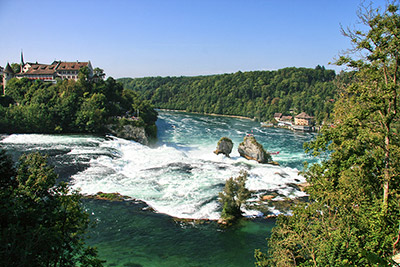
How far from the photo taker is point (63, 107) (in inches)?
2154

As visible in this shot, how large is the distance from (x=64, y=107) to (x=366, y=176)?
54.5 meters

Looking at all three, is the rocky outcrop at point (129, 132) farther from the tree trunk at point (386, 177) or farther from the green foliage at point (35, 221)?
the tree trunk at point (386, 177)

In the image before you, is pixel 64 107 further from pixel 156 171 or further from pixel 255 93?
pixel 255 93

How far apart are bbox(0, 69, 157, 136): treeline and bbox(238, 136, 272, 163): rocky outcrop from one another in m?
21.7

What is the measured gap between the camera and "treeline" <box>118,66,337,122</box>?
11812cm

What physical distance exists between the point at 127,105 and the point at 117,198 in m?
43.9

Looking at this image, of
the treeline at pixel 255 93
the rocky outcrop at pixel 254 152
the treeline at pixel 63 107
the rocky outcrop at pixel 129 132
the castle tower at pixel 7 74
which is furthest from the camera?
the treeline at pixel 255 93

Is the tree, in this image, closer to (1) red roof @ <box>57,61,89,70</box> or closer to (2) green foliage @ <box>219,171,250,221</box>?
(2) green foliage @ <box>219,171,250,221</box>

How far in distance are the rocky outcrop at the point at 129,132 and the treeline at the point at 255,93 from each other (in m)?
69.1

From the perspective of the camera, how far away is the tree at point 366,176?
988 centimetres

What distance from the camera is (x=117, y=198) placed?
27.0m

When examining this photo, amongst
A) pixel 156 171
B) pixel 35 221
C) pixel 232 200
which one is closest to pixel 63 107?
pixel 156 171

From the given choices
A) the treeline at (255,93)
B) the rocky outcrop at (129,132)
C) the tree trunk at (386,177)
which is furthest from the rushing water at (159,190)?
the treeline at (255,93)

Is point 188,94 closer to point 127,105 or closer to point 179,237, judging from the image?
point 127,105
